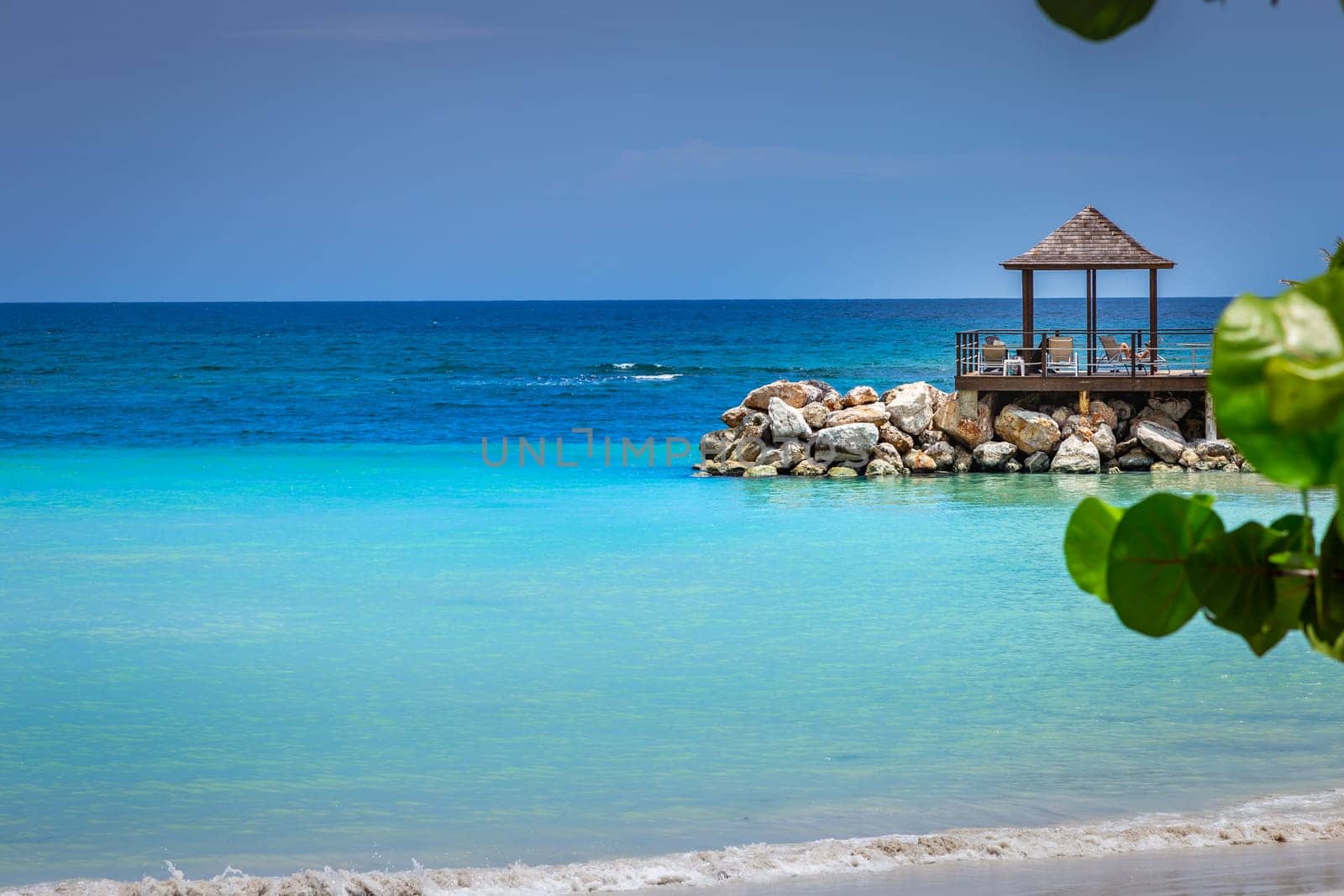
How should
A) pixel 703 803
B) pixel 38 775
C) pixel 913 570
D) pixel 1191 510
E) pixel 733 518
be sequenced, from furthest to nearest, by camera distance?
pixel 733 518 → pixel 913 570 → pixel 38 775 → pixel 703 803 → pixel 1191 510

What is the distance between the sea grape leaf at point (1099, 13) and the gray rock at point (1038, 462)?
2204 centimetres

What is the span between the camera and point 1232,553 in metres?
1.08

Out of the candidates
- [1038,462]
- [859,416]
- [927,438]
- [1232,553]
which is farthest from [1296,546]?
[927,438]

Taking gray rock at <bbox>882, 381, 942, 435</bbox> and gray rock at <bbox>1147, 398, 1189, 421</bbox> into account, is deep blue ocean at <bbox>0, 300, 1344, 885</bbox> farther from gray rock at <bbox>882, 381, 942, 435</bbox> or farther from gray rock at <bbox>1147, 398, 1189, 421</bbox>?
gray rock at <bbox>1147, 398, 1189, 421</bbox>

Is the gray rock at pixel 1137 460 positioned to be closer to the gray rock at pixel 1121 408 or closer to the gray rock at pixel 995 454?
the gray rock at pixel 1121 408

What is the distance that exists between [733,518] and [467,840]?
12.0m

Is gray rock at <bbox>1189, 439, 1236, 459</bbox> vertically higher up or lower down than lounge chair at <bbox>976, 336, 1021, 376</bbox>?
lower down

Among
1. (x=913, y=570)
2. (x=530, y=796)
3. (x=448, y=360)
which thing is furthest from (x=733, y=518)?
(x=448, y=360)

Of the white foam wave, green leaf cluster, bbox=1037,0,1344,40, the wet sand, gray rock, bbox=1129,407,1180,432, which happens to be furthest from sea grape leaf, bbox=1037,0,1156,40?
gray rock, bbox=1129,407,1180,432

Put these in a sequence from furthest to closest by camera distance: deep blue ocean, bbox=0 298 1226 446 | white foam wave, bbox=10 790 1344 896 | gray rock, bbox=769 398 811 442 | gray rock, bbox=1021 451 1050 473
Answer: deep blue ocean, bbox=0 298 1226 446, gray rock, bbox=769 398 811 442, gray rock, bbox=1021 451 1050 473, white foam wave, bbox=10 790 1344 896

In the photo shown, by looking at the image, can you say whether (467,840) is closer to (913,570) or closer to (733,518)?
(913,570)

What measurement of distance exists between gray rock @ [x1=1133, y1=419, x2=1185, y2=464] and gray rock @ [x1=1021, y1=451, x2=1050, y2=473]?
1.44m

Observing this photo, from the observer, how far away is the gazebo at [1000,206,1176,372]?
22.8 m

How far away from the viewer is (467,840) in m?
7.41
